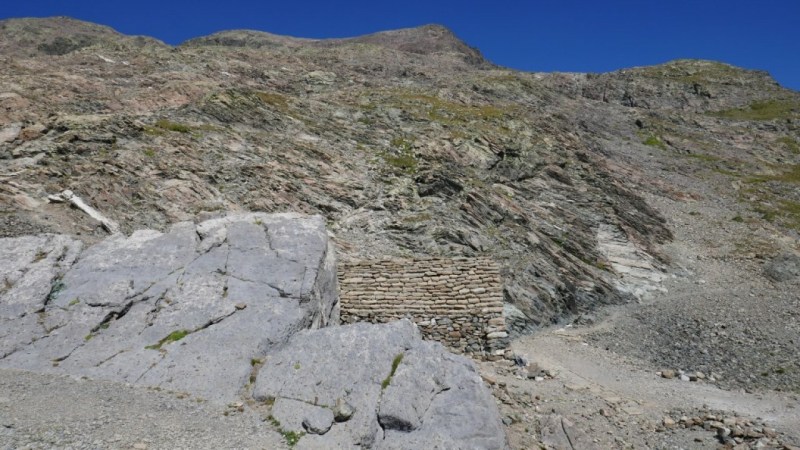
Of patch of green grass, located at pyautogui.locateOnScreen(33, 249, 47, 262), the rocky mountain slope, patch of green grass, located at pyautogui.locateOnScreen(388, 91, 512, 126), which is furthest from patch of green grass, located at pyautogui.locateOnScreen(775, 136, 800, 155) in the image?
patch of green grass, located at pyautogui.locateOnScreen(33, 249, 47, 262)

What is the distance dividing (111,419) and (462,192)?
92.7ft

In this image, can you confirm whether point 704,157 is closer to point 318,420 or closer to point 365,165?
point 365,165

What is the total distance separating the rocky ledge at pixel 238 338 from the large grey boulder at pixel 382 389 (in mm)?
32

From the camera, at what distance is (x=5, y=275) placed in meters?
15.6

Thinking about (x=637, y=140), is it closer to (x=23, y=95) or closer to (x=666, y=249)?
(x=666, y=249)

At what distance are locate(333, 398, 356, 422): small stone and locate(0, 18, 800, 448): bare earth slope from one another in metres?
5.33

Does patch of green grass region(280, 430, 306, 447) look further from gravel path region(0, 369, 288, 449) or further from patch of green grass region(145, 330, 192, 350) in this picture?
patch of green grass region(145, 330, 192, 350)

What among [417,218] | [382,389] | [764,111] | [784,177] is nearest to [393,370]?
[382,389]

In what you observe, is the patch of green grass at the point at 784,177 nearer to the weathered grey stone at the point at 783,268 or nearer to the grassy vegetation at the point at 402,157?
the weathered grey stone at the point at 783,268

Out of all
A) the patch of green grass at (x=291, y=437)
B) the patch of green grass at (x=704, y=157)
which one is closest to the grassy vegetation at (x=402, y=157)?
the patch of green grass at (x=291, y=437)

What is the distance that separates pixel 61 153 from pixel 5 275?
52.6 feet

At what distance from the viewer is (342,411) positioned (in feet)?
38.1

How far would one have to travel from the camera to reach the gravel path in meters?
9.55

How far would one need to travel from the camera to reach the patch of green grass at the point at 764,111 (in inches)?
3580
